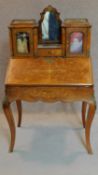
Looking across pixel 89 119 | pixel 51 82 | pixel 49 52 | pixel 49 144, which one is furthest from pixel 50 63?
pixel 49 144

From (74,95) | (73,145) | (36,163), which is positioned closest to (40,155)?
(36,163)

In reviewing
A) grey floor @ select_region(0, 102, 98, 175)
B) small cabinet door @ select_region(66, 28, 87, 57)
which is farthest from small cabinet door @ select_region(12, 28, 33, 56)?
grey floor @ select_region(0, 102, 98, 175)

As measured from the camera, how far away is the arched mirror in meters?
1.72

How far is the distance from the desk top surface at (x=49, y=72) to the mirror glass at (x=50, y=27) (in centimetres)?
14

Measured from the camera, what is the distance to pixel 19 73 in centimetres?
167

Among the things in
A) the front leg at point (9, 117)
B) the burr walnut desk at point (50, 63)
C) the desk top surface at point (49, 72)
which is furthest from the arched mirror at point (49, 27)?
the front leg at point (9, 117)

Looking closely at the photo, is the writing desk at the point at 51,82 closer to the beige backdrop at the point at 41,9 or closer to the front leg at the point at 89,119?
the front leg at the point at 89,119

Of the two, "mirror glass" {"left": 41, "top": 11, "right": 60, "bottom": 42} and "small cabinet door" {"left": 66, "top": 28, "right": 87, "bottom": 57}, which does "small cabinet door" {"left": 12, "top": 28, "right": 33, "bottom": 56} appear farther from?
"small cabinet door" {"left": 66, "top": 28, "right": 87, "bottom": 57}

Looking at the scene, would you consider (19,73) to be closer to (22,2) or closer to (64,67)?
(64,67)

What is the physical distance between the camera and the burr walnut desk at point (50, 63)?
162cm

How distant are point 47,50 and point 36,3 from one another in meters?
0.43

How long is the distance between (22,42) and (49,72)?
0.29 m

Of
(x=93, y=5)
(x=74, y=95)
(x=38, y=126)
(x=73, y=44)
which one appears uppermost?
(x=93, y=5)

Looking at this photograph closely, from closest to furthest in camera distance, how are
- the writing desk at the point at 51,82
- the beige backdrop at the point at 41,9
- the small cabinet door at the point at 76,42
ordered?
the writing desk at the point at 51,82 → the small cabinet door at the point at 76,42 → the beige backdrop at the point at 41,9
